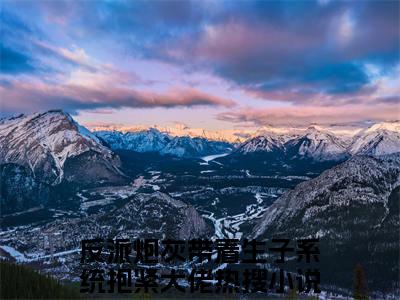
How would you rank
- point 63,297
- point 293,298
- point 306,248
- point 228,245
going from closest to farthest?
point 293,298, point 306,248, point 228,245, point 63,297

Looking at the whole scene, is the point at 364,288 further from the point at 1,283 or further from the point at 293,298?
the point at 1,283

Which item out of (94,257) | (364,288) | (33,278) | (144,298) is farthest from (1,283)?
(364,288)

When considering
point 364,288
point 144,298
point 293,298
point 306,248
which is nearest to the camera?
point 364,288

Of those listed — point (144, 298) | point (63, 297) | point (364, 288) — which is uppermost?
point (364, 288)

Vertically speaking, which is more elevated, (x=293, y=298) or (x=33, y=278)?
(x=293, y=298)

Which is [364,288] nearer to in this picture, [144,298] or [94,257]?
[144,298]

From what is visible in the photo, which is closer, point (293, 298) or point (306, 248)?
point (293, 298)

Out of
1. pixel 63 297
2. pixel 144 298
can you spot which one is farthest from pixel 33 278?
pixel 144 298
